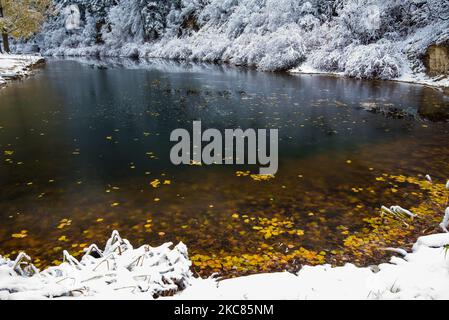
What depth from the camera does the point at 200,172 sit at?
8.80m

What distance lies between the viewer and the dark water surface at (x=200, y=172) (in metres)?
6.05

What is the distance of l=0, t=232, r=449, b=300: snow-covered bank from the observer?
3.67 metres

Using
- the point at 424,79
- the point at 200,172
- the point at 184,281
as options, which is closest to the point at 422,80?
the point at 424,79

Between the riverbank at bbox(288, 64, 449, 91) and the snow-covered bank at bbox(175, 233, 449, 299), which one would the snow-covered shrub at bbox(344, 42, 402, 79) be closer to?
the riverbank at bbox(288, 64, 449, 91)

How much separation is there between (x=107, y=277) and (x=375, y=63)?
2674 centimetres

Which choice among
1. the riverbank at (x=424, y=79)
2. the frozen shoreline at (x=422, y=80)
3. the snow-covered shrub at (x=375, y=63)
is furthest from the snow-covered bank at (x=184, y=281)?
the snow-covered shrub at (x=375, y=63)

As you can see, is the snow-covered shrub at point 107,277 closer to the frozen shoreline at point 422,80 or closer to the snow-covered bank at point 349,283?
the snow-covered bank at point 349,283

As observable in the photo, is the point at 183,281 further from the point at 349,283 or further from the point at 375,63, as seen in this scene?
the point at 375,63

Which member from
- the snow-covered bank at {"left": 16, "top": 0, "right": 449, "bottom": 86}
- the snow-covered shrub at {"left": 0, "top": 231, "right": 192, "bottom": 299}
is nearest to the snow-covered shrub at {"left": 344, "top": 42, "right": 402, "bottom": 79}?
the snow-covered bank at {"left": 16, "top": 0, "right": 449, "bottom": 86}

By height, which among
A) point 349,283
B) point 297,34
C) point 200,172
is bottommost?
point 349,283

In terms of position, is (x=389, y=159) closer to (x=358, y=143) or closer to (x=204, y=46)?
(x=358, y=143)

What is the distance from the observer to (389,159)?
9609 millimetres
